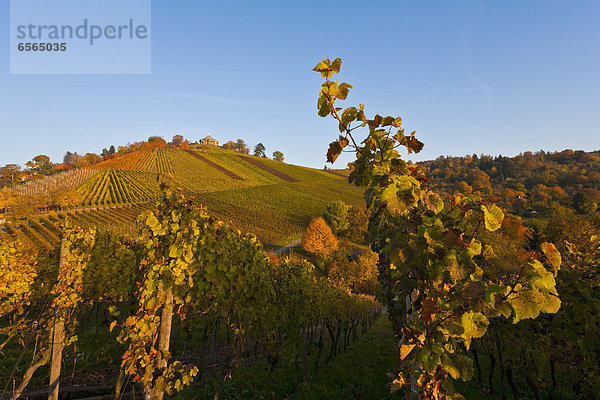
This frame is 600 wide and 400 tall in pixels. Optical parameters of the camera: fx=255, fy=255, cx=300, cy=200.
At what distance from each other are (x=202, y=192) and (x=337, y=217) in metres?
40.5

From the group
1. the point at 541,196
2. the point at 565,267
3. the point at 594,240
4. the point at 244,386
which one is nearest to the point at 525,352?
the point at 565,267

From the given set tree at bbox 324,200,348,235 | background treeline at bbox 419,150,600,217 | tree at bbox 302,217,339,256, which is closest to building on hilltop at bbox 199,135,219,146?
background treeline at bbox 419,150,600,217

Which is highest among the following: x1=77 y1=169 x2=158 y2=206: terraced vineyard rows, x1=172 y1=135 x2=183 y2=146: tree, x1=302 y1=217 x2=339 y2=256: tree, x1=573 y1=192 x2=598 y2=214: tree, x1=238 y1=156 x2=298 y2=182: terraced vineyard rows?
x1=172 y1=135 x2=183 y2=146: tree

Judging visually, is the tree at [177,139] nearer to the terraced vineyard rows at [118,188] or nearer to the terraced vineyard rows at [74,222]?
the terraced vineyard rows at [118,188]

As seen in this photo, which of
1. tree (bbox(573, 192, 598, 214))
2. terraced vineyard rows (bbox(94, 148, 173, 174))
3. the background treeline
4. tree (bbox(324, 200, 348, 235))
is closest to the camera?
tree (bbox(324, 200, 348, 235))

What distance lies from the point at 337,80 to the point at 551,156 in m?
210

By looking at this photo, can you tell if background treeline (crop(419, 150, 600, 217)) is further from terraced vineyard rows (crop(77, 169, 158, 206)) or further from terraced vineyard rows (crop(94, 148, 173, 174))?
terraced vineyard rows (crop(94, 148, 173, 174))

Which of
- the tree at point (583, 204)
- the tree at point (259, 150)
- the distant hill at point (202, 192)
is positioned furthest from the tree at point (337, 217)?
the tree at point (259, 150)

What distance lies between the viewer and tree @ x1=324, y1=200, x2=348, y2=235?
55.4 m

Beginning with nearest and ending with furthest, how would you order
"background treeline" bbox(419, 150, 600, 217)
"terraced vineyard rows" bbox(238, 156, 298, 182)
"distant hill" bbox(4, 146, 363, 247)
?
"distant hill" bbox(4, 146, 363, 247) < "background treeline" bbox(419, 150, 600, 217) < "terraced vineyard rows" bbox(238, 156, 298, 182)

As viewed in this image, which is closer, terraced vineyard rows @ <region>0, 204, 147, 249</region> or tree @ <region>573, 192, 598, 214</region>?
terraced vineyard rows @ <region>0, 204, 147, 249</region>

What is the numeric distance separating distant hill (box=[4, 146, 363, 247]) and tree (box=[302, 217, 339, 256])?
6.91 metres

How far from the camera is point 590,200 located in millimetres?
66625

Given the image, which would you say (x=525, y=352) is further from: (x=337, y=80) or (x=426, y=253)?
(x=337, y=80)
